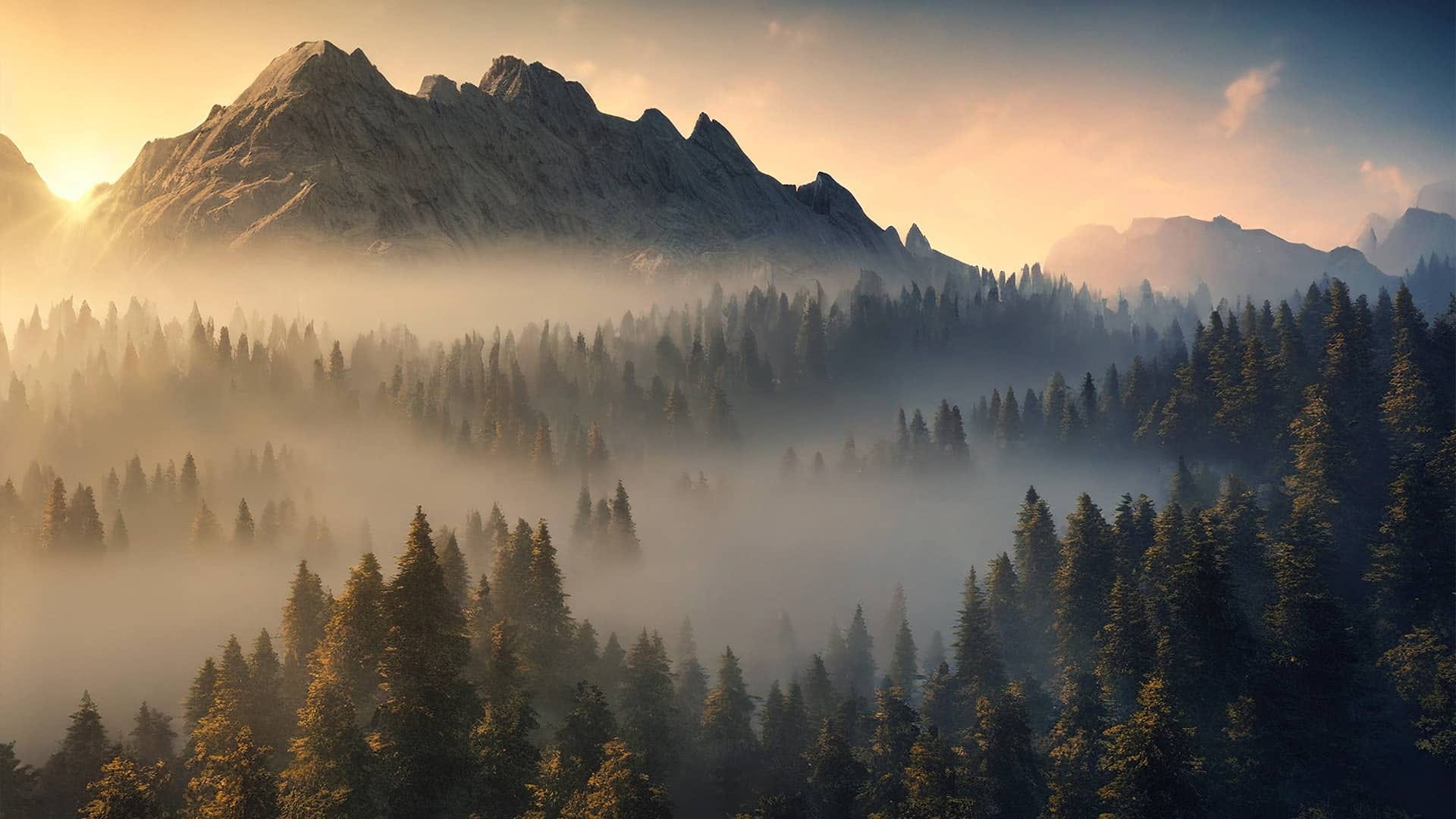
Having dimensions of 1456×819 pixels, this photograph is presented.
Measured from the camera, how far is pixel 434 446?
18088 centimetres

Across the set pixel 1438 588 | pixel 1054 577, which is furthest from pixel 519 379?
pixel 1438 588

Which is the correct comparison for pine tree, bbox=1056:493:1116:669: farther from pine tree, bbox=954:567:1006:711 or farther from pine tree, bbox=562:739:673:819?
pine tree, bbox=562:739:673:819

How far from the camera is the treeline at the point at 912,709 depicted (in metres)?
44.7

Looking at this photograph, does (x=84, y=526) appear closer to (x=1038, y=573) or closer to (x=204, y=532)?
(x=204, y=532)

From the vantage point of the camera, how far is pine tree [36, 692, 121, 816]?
220 ft

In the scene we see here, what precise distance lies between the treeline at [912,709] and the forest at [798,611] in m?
0.29

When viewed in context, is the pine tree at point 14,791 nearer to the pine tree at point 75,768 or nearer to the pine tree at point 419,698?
the pine tree at point 75,768

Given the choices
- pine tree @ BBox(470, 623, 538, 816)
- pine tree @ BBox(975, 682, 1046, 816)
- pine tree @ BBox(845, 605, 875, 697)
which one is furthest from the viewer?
pine tree @ BBox(845, 605, 875, 697)

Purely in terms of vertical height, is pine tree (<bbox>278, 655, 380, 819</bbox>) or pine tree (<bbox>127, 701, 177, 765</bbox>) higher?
pine tree (<bbox>278, 655, 380, 819</bbox>)

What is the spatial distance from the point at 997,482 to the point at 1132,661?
106810 mm

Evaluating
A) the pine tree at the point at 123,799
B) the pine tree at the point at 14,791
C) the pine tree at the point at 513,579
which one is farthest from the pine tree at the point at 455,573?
the pine tree at the point at 123,799

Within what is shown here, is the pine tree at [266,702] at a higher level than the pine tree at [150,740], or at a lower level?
higher

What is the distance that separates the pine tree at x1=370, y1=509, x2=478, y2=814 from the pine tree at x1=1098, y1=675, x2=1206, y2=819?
40177 millimetres

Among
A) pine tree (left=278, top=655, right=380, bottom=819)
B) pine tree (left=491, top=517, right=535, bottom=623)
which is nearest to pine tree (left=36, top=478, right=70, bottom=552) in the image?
pine tree (left=491, top=517, right=535, bottom=623)
